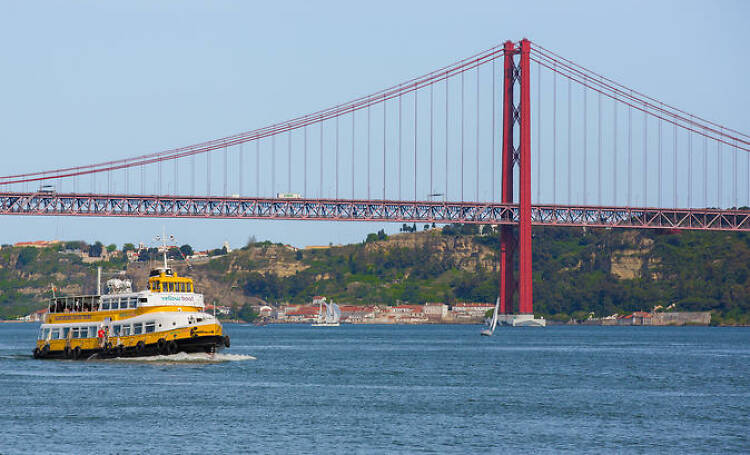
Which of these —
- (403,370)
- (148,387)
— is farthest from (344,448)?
(403,370)

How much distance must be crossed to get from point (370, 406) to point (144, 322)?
79.6 feet

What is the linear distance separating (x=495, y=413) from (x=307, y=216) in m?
106

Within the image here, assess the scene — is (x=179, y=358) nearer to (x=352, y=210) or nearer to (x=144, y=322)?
(x=144, y=322)

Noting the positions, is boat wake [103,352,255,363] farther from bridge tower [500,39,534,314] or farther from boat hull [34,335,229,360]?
bridge tower [500,39,534,314]

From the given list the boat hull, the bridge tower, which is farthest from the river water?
the bridge tower

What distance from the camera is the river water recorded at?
42.9 metres

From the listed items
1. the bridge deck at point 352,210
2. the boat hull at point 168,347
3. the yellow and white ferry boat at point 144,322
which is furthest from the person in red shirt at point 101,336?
the bridge deck at point 352,210

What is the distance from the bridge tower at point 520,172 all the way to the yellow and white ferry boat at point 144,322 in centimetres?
7749

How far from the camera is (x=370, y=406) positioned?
54.2 m

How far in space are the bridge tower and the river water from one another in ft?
208

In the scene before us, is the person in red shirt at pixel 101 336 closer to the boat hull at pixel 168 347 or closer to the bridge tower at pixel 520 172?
the boat hull at pixel 168 347

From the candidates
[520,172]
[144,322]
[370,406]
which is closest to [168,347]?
[144,322]

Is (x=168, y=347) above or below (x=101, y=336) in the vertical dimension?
below

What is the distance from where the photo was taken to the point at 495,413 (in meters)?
51.4
